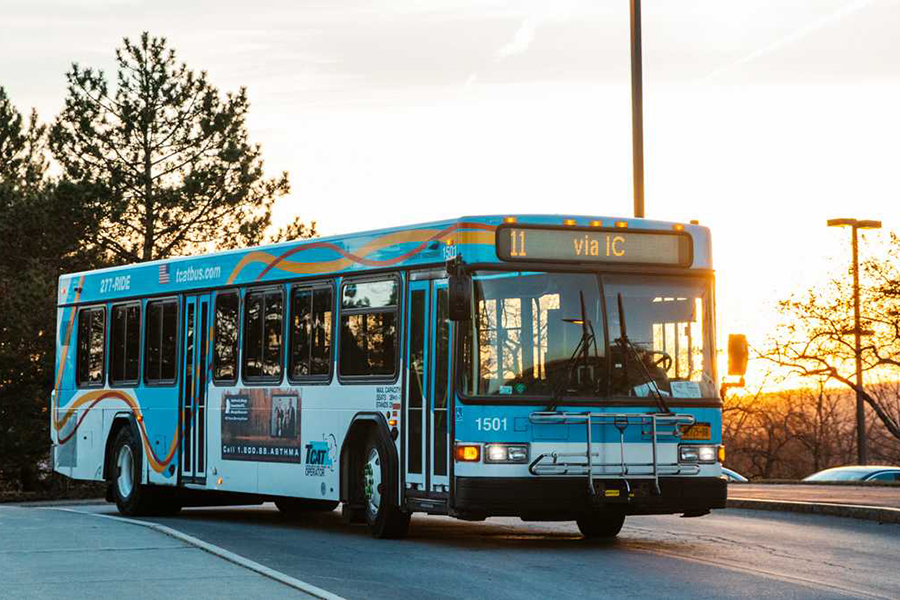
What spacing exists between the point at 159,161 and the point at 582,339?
4007 cm

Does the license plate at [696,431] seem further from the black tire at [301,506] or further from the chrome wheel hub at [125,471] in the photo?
the chrome wheel hub at [125,471]

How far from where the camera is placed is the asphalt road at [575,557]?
11570mm

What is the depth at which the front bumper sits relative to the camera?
14.1 meters

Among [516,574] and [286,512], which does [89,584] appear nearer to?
[516,574]

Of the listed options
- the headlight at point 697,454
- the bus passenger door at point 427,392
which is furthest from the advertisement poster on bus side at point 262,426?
the headlight at point 697,454

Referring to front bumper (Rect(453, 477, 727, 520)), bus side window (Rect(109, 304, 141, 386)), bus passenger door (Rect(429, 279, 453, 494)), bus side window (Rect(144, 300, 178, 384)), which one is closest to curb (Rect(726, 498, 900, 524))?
front bumper (Rect(453, 477, 727, 520))

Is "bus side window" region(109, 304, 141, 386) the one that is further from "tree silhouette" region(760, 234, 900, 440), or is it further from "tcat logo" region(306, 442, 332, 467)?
"tree silhouette" region(760, 234, 900, 440)

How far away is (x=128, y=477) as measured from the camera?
69.4ft

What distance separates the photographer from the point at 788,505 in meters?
21.5

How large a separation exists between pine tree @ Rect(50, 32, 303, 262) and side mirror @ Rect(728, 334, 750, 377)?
3827 cm

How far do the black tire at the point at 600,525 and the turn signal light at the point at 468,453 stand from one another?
222 centimetres

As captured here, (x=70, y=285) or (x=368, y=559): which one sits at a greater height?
(x=70, y=285)

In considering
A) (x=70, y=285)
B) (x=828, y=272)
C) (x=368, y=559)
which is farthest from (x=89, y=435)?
(x=828, y=272)

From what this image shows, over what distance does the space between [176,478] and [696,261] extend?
7820mm
